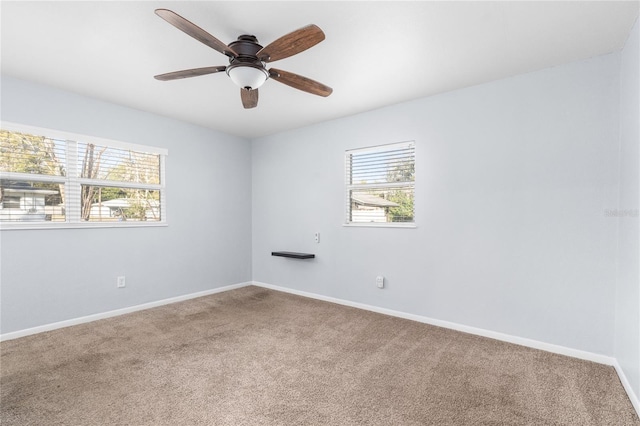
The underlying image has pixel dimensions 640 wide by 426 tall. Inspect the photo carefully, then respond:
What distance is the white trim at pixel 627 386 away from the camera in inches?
74.2

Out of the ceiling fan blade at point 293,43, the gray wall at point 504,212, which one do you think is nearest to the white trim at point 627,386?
the gray wall at point 504,212

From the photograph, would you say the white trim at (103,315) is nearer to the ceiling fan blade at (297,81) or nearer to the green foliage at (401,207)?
the green foliage at (401,207)

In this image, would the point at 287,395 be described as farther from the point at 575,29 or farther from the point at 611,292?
the point at 575,29

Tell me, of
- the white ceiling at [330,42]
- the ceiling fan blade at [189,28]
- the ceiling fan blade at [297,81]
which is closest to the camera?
the ceiling fan blade at [189,28]

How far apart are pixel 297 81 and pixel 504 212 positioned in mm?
2202

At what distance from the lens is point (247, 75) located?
2.17 m

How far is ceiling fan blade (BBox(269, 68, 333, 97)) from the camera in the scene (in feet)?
7.34

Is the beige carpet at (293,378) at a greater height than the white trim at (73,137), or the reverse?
the white trim at (73,137)

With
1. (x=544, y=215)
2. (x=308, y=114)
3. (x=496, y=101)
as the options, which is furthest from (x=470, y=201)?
(x=308, y=114)

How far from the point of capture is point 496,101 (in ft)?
9.65

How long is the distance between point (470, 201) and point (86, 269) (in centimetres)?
412

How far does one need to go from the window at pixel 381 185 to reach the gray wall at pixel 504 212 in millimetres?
107

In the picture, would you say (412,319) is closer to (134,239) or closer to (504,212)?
(504,212)

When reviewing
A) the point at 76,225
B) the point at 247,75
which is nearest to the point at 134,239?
the point at 76,225
